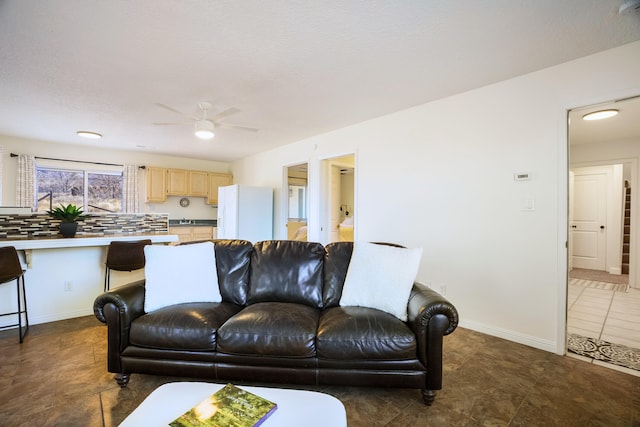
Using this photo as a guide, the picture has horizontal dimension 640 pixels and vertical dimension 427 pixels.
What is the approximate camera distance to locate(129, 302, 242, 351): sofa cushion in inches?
72.5

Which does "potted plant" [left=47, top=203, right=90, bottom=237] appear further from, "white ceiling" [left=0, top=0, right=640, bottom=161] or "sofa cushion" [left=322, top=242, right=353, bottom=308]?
"sofa cushion" [left=322, top=242, right=353, bottom=308]

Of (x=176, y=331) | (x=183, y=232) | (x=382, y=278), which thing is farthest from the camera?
(x=183, y=232)

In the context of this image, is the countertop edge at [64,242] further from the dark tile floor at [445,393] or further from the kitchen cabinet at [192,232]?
the kitchen cabinet at [192,232]

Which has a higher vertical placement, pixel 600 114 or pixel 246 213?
pixel 600 114

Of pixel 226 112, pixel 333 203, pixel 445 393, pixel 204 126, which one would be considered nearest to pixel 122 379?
pixel 445 393

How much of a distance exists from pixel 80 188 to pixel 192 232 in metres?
2.19

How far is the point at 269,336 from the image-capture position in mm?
1794

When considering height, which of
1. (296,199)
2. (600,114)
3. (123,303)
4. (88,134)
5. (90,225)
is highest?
(88,134)

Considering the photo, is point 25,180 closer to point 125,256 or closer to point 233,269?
point 125,256

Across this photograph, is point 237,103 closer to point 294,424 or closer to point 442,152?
point 442,152

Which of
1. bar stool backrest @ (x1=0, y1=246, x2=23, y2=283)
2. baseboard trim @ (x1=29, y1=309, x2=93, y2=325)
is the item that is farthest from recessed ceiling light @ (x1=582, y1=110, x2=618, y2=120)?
baseboard trim @ (x1=29, y1=309, x2=93, y2=325)

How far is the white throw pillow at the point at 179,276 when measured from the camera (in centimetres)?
215

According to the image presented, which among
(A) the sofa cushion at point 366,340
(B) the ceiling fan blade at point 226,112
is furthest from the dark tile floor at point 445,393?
(B) the ceiling fan blade at point 226,112

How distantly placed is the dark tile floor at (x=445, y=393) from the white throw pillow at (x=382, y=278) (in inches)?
21.9
